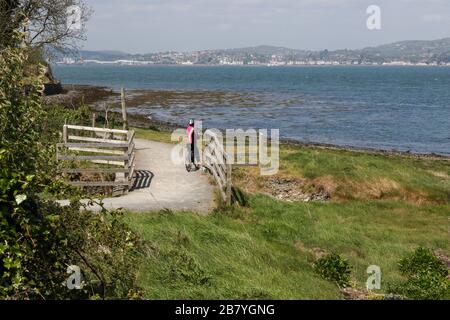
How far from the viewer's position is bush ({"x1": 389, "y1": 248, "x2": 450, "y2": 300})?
11702mm

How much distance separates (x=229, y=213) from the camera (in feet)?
55.9

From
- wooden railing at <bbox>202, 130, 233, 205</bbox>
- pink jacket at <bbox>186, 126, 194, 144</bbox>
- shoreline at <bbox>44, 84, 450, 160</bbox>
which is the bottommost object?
shoreline at <bbox>44, 84, 450, 160</bbox>

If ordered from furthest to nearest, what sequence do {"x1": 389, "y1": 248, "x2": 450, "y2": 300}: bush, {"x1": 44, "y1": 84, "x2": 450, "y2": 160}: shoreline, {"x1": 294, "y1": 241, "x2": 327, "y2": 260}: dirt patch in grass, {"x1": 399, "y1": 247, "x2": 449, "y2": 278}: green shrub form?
{"x1": 44, "y1": 84, "x2": 450, "y2": 160}: shoreline, {"x1": 294, "y1": 241, "x2": 327, "y2": 260}: dirt patch in grass, {"x1": 399, "y1": 247, "x2": 449, "y2": 278}: green shrub, {"x1": 389, "y1": 248, "x2": 450, "y2": 300}: bush

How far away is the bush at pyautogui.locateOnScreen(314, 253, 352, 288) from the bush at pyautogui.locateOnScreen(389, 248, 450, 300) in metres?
1.11

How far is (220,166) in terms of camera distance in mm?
19125

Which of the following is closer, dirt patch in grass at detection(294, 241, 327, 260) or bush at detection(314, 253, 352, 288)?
→ bush at detection(314, 253, 352, 288)

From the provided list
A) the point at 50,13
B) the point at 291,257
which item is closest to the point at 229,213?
the point at 291,257

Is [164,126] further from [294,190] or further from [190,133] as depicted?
[294,190]

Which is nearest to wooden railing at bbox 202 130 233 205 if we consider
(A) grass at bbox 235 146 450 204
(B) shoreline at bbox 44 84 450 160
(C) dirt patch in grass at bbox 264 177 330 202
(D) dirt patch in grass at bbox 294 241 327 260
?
(A) grass at bbox 235 146 450 204

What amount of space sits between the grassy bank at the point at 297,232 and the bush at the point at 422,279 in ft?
1.45

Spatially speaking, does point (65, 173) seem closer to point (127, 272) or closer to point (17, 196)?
point (127, 272)

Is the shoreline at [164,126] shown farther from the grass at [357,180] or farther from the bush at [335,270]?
the bush at [335,270]

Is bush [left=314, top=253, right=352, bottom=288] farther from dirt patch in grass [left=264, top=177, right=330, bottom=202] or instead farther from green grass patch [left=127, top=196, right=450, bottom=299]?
dirt patch in grass [left=264, top=177, right=330, bottom=202]
